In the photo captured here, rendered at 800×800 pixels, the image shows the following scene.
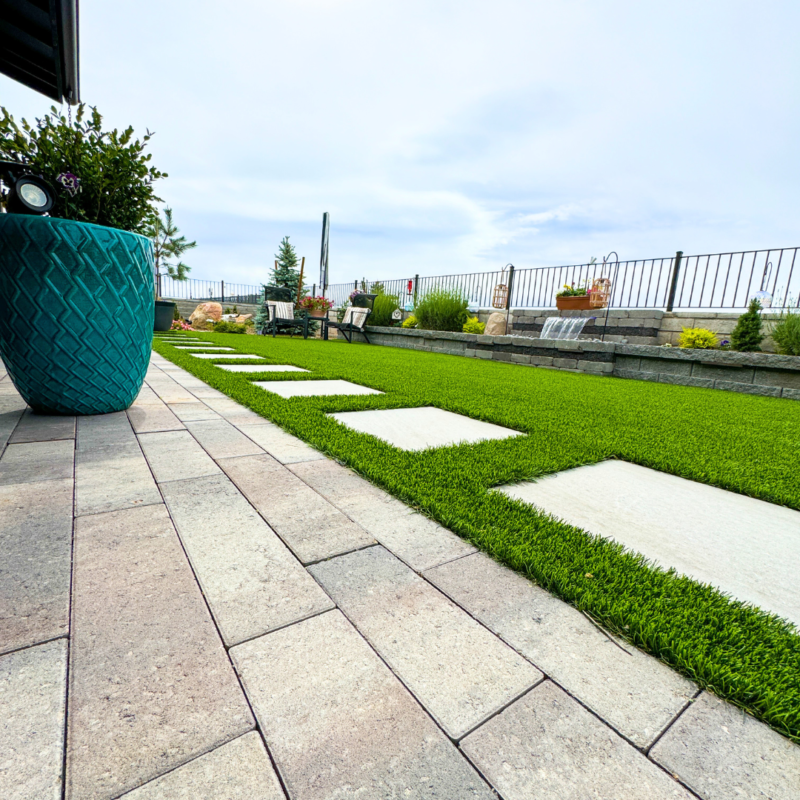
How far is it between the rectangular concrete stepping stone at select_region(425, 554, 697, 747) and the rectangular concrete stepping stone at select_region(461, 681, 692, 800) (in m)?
0.04

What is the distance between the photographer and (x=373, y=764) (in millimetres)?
522

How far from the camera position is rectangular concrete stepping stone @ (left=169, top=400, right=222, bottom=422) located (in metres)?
2.19

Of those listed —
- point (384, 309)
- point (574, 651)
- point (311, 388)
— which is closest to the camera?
point (574, 651)

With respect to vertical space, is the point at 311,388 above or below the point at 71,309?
below

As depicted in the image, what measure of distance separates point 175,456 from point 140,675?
111 centimetres

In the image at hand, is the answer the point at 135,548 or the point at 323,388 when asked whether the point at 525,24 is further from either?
the point at 135,548

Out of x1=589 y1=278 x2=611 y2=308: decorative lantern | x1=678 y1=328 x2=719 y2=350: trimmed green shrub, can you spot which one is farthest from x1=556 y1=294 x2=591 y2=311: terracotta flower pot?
x1=678 y1=328 x2=719 y2=350: trimmed green shrub

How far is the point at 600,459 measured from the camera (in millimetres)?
1857

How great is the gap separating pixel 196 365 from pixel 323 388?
169 cm

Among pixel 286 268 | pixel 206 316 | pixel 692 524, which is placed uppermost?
pixel 286 268

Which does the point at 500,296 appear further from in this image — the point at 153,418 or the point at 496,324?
the point at 153,418

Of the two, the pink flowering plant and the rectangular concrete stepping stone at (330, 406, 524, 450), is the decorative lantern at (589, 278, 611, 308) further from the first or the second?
the pink flowering plant

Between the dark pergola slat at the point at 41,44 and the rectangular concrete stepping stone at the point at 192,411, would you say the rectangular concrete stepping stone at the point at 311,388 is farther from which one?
the dark pergola slat at the point at 41,44

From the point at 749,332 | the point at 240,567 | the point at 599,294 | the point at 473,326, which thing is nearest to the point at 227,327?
the point at 473,326
